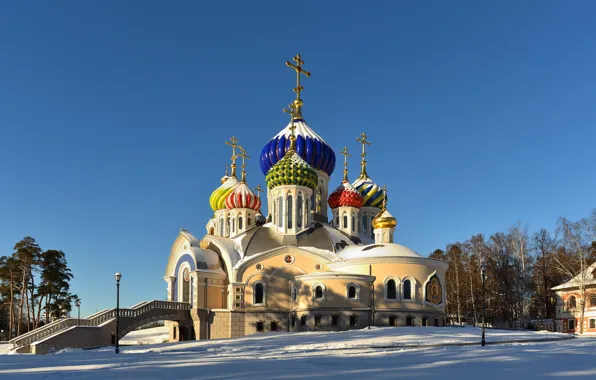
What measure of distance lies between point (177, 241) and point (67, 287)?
14.7m

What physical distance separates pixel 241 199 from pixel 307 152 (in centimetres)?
632

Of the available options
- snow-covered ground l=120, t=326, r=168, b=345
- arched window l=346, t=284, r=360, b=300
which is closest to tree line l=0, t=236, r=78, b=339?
snow-covered ground l=120, t=326, r=168, b=345

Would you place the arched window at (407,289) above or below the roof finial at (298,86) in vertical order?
below

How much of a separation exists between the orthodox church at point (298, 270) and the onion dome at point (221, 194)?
6.38 ft

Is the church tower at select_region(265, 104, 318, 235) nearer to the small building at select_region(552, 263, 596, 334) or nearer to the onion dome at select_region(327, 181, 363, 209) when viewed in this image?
the onion dome at select_region(327, 181, 363, 209)

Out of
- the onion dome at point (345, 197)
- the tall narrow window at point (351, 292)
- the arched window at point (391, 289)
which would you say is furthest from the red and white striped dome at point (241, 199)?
the arched window at point (391, 289)

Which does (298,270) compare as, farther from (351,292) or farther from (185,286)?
(185,286)

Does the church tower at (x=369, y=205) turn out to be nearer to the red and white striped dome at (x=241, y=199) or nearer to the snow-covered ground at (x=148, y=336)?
the red and white striped dome at (x=241, y=199)

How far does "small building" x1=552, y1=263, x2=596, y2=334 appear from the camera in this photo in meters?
47.2

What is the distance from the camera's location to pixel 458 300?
52.8m

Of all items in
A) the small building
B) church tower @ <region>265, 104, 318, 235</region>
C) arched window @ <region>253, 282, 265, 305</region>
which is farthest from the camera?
the small building

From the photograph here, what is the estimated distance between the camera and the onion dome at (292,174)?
4441 cm

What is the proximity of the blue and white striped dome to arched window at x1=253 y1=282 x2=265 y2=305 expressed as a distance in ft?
38.1

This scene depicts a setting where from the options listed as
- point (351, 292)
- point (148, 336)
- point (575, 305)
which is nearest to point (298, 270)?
point (351, 292)
